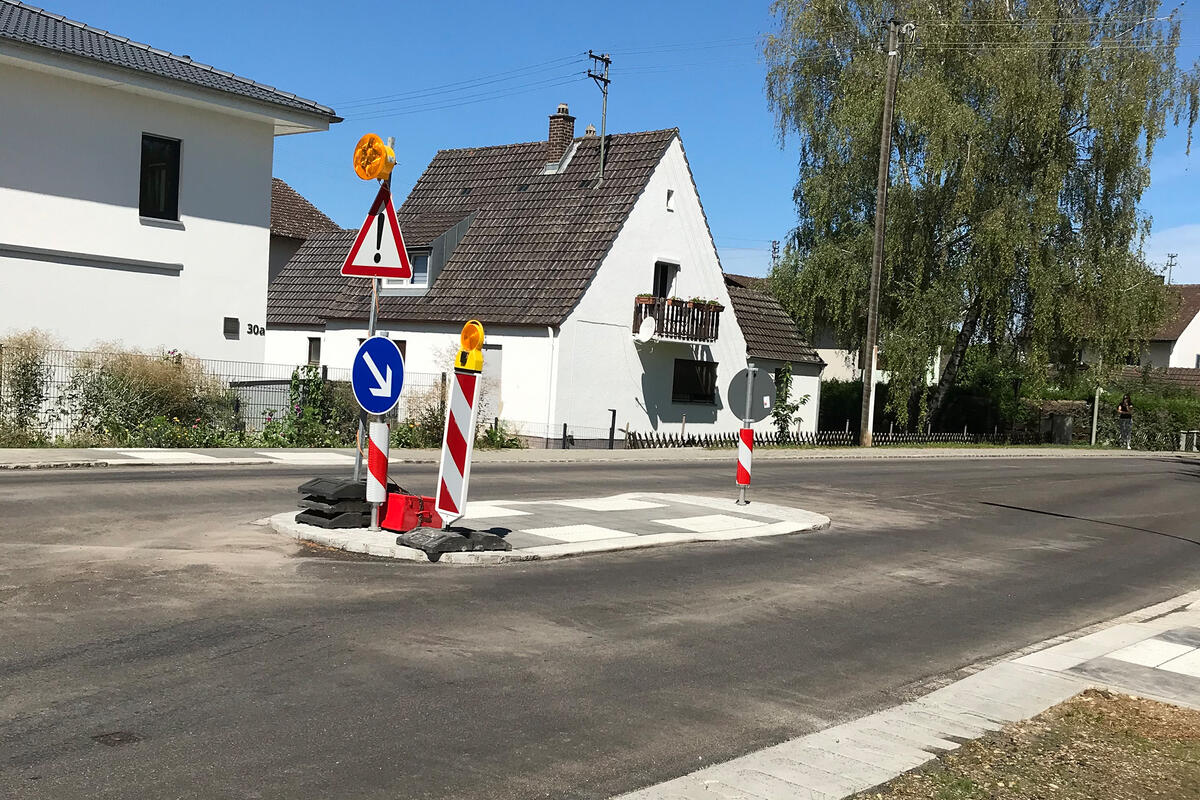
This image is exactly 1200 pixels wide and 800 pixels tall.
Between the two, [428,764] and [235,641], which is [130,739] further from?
[235,641]

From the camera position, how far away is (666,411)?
33.5 meters

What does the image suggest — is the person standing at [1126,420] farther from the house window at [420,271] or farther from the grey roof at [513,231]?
the house window at [420,271]

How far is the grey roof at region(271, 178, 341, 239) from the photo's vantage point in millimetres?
43969

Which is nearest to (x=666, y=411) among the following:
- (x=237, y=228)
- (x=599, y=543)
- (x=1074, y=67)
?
(x=237, y=228)

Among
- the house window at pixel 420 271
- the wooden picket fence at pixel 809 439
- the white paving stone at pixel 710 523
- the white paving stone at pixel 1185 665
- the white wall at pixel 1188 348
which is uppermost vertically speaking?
the white wall at pixel 1188 348

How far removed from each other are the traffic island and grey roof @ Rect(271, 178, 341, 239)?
101 feet

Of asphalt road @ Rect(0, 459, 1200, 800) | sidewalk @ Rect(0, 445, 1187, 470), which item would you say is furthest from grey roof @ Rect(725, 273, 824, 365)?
→ asphalt road @ Rect(0, 459, 1200, 800)

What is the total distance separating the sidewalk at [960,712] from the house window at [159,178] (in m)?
20.5

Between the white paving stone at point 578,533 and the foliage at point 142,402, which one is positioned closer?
the white paving stone at point 578,533

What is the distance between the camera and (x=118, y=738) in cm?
508

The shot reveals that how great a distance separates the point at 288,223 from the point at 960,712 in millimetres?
41615

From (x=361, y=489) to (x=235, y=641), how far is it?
13.6ft

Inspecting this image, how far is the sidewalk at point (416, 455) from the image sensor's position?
17422 mm

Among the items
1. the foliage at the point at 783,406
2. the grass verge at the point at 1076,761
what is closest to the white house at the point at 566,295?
the foliage at the point at 783,406
